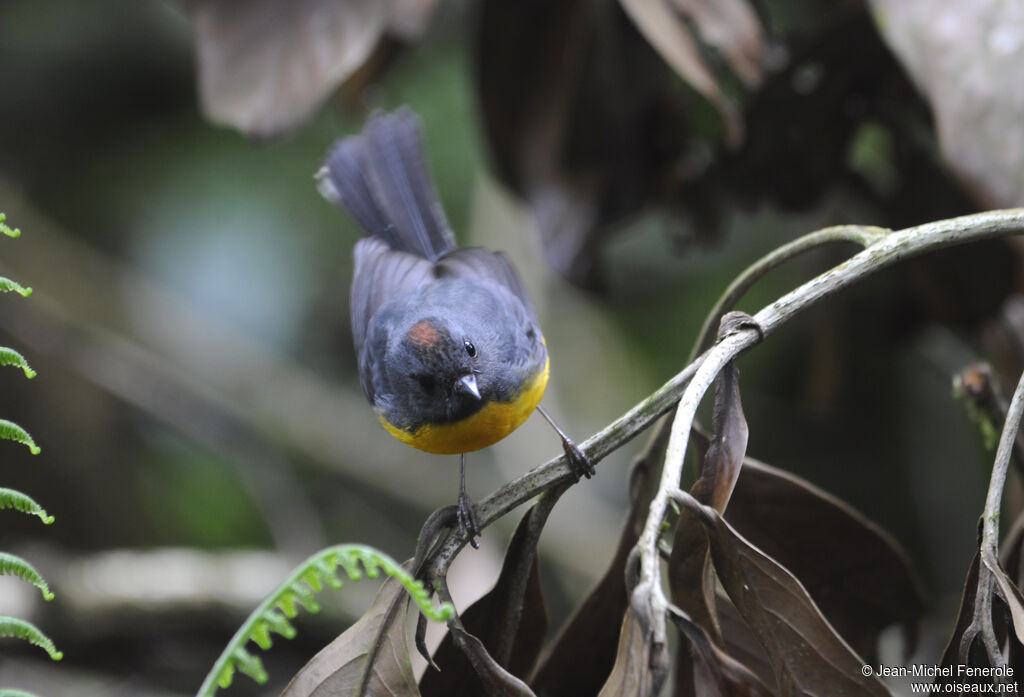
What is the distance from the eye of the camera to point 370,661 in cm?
128

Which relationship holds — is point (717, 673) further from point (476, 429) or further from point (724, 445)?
point (476, 429)

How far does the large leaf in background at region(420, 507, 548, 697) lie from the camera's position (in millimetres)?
1361

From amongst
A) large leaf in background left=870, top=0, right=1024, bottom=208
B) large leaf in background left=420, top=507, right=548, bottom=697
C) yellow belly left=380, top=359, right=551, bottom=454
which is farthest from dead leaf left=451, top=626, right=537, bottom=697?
large leaf in background left=870, top=0, right=1024, bottom=208

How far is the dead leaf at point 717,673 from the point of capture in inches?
45.0

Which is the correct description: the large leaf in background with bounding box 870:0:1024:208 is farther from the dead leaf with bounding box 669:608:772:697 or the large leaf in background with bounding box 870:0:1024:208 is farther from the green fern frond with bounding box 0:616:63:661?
the green fern frond with bounding box 0:616:63:661

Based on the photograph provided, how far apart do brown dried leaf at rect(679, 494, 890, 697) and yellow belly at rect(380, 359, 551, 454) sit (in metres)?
1.01

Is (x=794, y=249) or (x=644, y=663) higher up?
(x=794, y=249)

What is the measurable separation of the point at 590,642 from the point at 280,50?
1600mm

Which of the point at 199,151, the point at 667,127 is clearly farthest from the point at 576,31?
the point at 199,151

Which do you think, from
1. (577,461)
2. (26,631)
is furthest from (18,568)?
(577,461)

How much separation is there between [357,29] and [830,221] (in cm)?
184

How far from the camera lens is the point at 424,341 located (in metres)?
2.16

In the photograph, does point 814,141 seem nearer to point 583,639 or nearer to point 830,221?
point 830,221

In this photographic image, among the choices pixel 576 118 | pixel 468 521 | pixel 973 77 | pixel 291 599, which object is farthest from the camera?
pixel 576 118
